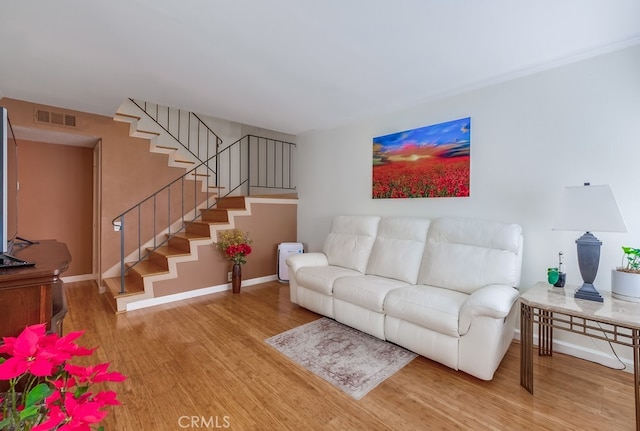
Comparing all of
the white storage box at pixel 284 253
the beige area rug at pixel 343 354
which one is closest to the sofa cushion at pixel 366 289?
the beige area rug at pixel 343 354

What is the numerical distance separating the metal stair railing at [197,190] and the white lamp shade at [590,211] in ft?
14.1

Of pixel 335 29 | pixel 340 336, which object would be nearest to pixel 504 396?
pixel 340 336

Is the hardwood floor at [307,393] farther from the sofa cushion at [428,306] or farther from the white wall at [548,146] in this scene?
the white wall at [548,146]

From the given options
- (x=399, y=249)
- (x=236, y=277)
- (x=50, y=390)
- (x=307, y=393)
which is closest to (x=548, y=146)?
(x=399, y=249)

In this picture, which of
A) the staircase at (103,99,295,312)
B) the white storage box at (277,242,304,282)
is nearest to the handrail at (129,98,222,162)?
the staircase at (103,99,295,312)

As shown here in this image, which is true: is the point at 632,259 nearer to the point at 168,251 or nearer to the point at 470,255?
the point at 470,255

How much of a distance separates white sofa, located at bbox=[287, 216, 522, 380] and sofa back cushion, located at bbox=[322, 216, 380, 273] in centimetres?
1

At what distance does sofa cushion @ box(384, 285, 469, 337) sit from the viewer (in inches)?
84.0

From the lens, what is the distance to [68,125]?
12.6ft

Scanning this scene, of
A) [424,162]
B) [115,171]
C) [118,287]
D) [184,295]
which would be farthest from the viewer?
[115,171]

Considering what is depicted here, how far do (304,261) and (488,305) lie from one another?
6.79 feet

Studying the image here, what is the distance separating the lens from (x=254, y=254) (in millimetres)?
4535

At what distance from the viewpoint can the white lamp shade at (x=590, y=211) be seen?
1.86 metres

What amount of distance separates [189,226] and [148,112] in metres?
1.96
